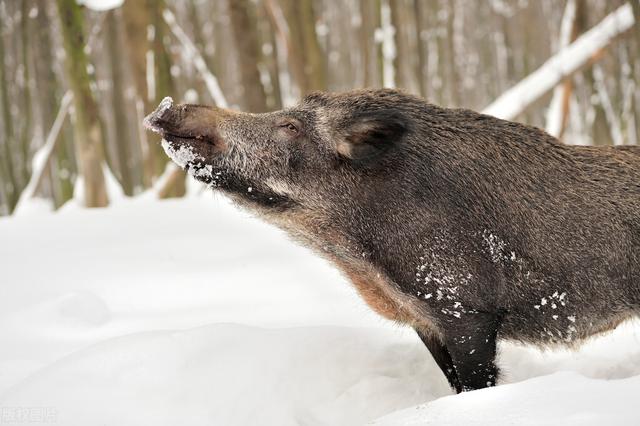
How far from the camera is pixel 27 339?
404 cm

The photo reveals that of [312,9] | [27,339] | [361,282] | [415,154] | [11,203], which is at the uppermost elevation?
[312,9]

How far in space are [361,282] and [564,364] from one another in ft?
4.99

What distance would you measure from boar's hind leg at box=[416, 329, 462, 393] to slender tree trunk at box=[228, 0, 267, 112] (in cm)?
595

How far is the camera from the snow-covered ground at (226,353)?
2.51m

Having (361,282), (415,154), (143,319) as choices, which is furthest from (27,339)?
(415,154)

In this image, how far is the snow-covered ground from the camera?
2510 mm

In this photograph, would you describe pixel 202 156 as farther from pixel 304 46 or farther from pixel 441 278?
pixel 304 46

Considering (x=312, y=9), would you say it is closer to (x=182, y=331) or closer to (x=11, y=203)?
(x=11, y=203)

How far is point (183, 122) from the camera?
3441 millimetres

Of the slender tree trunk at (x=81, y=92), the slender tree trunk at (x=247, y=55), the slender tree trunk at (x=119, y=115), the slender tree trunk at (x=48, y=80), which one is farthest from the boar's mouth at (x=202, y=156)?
the slender tree trunk at (x=119, y=115)

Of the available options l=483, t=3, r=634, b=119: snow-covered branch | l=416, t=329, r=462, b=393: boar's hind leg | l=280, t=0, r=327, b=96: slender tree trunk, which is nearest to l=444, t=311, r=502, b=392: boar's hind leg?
l=416, t=329, r=462, b=393: boar's hind leg

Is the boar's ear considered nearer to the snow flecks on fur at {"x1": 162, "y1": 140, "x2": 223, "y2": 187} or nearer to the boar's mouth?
the boar's mouth

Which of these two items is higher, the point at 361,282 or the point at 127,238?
the point at 361,282

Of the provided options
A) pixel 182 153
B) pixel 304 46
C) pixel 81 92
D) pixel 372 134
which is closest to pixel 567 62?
pixel 304 46
